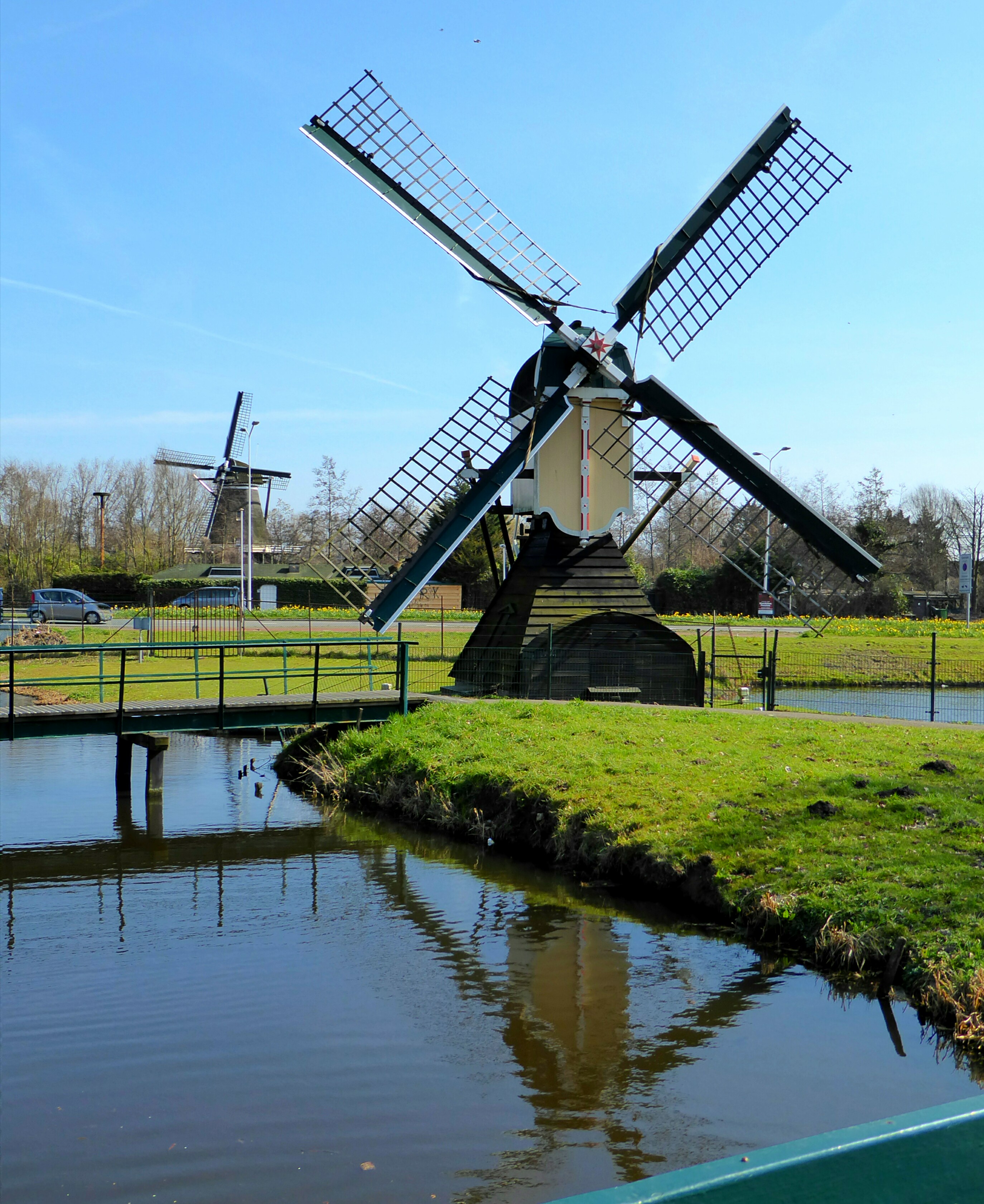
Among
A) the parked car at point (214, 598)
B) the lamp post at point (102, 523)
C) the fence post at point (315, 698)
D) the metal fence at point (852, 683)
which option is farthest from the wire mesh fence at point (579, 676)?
the lamp post at point (102, 523)

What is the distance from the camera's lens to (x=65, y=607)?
3866 cm

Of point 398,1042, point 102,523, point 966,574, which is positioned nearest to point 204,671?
point 398,1042

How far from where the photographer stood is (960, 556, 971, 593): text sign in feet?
131

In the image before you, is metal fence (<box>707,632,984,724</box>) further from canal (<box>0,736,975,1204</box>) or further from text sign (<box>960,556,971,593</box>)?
text sign (<box>960,556,971,593</box>)

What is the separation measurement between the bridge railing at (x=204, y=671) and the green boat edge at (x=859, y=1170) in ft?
37.2

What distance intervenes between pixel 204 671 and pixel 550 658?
33.8 ft

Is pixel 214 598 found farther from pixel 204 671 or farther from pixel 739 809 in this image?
pixel 739 809

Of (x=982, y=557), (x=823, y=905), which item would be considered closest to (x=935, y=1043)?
(x=823, y=905)

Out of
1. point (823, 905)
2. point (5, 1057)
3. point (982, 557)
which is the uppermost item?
point (982, 557)

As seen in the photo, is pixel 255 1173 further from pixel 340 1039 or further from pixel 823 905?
pixel 823 905

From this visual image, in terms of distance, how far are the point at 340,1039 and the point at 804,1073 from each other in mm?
2861

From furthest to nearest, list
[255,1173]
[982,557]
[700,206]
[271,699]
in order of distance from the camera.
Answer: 1. [982,557]
2. [700,206]
3. [271,699]
4. [255,1173]

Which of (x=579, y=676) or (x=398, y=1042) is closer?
(x=398, y=1042)

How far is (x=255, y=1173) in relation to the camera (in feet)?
16.5
